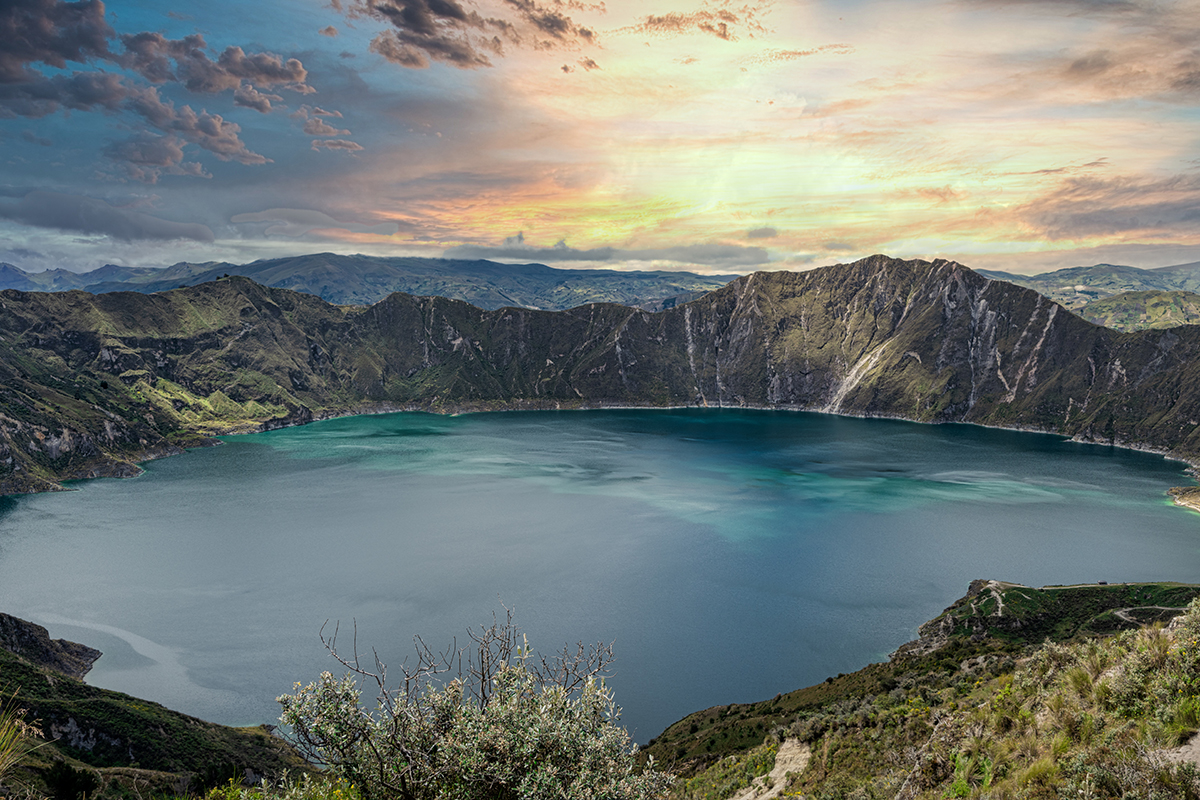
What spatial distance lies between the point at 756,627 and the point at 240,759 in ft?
194

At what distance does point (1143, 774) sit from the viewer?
44.1 feet

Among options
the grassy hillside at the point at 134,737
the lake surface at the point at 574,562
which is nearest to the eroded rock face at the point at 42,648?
the lake surface at the point at 574,562

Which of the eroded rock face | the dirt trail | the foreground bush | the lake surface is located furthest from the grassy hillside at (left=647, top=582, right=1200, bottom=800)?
the eroded rock face

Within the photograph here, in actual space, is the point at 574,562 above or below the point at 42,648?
above

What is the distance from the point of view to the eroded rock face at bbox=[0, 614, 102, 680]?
68.1m

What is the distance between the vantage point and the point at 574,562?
106250 mm

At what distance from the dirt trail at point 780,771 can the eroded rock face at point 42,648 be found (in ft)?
247

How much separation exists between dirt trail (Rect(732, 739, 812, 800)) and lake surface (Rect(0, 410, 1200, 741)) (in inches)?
1109

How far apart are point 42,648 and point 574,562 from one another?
225 ft

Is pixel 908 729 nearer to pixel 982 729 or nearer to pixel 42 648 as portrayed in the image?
pixel 982 729

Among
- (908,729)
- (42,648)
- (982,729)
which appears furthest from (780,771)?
(42,648)

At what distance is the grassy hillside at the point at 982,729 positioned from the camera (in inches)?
614

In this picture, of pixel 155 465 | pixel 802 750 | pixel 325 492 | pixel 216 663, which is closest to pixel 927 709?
pixel 802 750

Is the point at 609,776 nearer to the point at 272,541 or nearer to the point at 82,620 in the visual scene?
the point at 82,620
